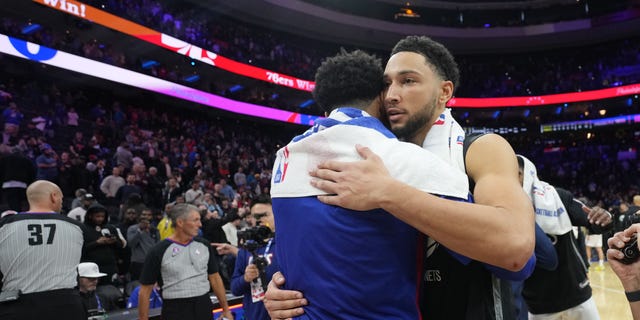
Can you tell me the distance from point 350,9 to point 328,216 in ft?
96.6

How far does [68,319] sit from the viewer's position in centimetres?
445

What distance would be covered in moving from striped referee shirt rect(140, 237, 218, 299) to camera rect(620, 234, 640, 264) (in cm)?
421

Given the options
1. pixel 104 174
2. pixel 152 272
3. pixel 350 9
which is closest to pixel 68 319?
pixel 152 272

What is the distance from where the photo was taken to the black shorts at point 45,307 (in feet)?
14.0

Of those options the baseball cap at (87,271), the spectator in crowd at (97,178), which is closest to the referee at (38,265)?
the baseball cap at (87,271)

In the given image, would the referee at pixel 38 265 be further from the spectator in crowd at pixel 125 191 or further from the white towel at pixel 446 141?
the spectator in crowd at pixel 125 191

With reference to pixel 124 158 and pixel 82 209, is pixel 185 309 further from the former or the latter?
pixel 124 158

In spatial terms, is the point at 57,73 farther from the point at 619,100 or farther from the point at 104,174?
the point at 619,100

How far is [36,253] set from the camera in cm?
446

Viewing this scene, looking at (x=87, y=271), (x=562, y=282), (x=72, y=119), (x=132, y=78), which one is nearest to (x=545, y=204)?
(x=562, y=282)

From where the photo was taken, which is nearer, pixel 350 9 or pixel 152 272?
pixel 152 272

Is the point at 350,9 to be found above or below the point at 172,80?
above

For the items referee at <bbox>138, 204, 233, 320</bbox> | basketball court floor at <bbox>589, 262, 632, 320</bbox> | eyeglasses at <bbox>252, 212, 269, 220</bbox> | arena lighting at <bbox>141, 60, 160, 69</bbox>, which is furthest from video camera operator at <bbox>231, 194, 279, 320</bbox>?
arena lighting at <bbox>141, 60, 160, 69</bbox>

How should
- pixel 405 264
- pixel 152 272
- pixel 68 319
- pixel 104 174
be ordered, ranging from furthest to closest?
pixel 104 174
pixel 152 272
pixel 68 319
pixel 405 264
